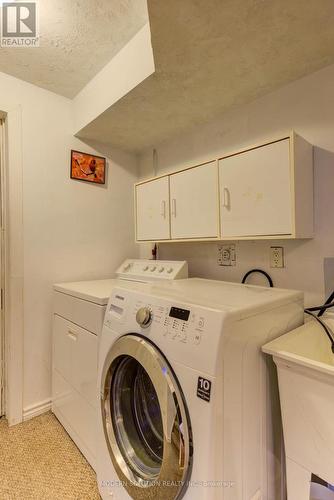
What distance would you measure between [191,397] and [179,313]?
0.88ft

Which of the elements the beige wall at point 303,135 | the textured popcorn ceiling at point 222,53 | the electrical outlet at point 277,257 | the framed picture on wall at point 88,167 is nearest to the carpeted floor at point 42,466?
the beige wall at point 303,135

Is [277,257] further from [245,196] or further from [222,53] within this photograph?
[222,53]

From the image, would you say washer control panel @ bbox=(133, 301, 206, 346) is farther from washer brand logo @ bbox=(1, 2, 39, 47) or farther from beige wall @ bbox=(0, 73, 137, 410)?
washer brand logo @ bbox=(1, 2, 39, 47)

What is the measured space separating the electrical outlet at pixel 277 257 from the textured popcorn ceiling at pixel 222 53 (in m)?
0.96

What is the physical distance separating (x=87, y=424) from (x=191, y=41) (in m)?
2.02

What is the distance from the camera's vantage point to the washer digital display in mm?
898

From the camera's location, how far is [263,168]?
131 centimetres

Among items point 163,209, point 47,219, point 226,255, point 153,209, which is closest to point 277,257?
point 226,255

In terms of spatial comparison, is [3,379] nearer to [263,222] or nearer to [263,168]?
[263,222]

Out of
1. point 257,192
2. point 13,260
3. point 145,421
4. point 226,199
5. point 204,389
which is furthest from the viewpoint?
point 13,260

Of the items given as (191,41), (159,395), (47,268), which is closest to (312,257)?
(159,395)

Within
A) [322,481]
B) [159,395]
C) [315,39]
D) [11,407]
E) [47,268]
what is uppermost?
[315,39]

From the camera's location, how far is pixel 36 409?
183 centimetres

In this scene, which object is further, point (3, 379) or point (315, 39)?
point (3, 379)
